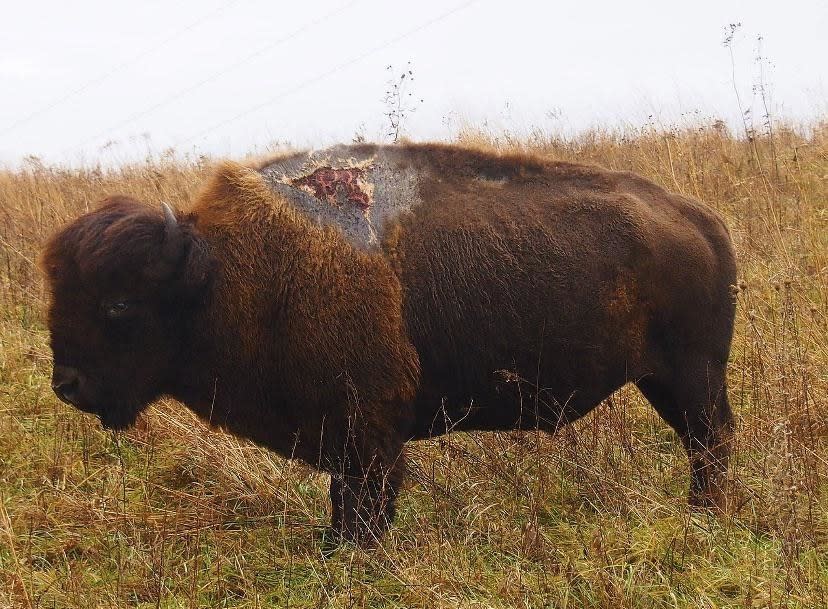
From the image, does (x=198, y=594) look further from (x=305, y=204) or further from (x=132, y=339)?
(x=305, y=204)

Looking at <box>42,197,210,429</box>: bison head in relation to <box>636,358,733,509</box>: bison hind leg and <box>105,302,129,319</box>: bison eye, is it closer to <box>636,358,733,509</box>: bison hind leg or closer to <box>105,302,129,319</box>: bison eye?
<box>105,302,129,319</box>: bison eye

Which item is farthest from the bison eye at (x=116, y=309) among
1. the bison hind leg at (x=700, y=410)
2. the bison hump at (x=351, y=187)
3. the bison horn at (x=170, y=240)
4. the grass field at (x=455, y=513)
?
the bison hind leg at (x=700, y=410)

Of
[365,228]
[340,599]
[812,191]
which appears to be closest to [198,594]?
[340,599]

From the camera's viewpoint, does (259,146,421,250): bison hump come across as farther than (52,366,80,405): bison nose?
Yes

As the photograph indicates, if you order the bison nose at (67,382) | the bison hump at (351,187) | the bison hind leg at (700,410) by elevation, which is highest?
the bison hump at (351,187)

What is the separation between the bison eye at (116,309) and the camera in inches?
145

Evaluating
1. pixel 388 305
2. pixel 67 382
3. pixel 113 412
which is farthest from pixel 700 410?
pixel 67 382

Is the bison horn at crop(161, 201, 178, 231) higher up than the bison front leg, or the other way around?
the bison horn at crop(161, 201, 178, 231)

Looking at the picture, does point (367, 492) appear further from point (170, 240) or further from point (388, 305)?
point (170, 240)

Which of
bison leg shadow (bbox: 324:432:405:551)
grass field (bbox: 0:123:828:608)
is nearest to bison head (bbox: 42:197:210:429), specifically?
grass field (bbox: 0:123:828:608)

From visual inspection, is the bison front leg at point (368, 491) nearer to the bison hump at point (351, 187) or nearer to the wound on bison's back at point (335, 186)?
the bison hump at point (351, 187)

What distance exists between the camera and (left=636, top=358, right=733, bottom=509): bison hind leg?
422cm

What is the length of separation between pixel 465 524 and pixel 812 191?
6.87 metres

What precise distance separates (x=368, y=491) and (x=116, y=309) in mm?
1343
